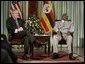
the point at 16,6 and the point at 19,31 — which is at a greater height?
the point at 16,6

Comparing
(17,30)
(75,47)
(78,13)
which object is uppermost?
(78,13)

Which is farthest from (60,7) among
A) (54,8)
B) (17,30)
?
(17,30)

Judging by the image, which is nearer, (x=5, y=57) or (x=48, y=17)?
(x=5, y=57)

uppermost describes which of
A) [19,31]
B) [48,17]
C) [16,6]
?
[16,6]

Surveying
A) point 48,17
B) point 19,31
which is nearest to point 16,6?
point 48,17

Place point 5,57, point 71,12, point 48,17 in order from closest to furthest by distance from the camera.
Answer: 1. point 5,57
2. point 48,17
3. point 71,12

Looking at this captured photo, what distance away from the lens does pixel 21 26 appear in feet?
21.7

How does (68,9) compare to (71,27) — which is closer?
(71,27)

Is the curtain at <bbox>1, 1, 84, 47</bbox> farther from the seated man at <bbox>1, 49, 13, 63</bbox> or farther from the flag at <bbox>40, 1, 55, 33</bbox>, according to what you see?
the seated man at <bbox>1, 49, 13, 63</bbox>

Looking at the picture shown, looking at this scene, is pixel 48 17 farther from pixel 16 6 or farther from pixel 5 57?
pixel 5 57

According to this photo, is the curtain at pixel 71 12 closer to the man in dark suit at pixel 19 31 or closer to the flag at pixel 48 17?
the flag at pixel 48 17

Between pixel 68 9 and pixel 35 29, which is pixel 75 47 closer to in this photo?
pixel 68 9

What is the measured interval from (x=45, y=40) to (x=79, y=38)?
279 centimetres

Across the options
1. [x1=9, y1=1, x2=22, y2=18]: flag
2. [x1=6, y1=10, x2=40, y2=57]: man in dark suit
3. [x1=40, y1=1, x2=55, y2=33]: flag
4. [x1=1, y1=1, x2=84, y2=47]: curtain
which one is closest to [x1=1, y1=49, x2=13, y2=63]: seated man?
[x1=6, y1=10, x2=40, y2=57]: man in dark suit
